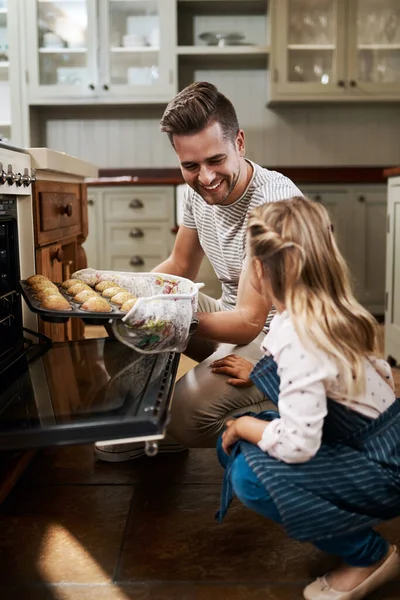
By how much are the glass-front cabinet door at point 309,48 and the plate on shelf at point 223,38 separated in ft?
0.84

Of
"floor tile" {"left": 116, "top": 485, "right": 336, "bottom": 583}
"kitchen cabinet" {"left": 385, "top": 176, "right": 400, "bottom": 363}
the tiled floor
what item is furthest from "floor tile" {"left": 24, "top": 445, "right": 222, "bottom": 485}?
"kitchen cabinet" {"left": 385, "top": 176, "right": 400, "bottom": 363}

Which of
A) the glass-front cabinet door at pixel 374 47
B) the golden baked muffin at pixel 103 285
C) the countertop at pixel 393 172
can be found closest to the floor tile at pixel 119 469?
the golden baked muffin at pixel 103 285

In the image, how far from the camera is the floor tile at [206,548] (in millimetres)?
1313

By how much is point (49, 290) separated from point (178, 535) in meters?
0.58

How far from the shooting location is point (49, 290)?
1.38 metres

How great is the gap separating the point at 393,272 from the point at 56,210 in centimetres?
152

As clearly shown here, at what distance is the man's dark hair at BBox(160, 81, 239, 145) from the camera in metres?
1.54

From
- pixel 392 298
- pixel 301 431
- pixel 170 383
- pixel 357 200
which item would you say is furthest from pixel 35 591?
pixel 357 200

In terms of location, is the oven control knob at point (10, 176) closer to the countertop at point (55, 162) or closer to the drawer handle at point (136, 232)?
the countertop at point (55, 162)

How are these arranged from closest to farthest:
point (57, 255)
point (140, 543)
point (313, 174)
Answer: point (140, 543)
point (57, 255)
point (313, 174)

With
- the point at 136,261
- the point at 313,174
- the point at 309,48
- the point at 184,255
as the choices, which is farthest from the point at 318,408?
the point at 313,174

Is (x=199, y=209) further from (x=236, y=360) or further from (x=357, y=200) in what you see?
(x=357, y=200)

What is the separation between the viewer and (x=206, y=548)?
140cm

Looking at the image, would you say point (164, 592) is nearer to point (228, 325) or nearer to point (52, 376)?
point (52, 376)
